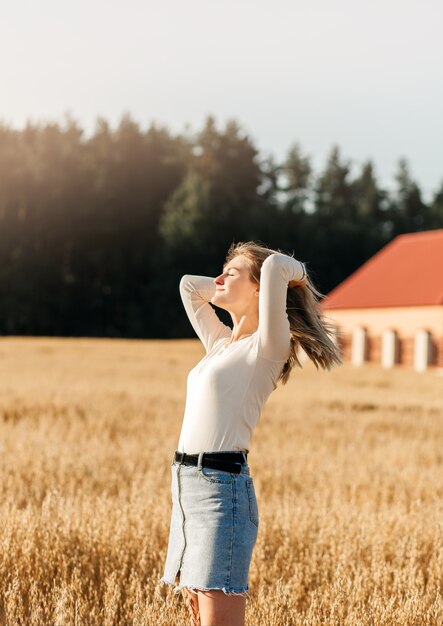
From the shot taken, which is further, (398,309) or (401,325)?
(398,309)

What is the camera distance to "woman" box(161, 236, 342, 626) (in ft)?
11.3

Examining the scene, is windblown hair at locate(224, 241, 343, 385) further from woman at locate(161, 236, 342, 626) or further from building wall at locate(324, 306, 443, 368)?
building wall at locate(324, 306, 443, 368)

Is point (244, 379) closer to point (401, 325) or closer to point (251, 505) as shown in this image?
point (251, 505)

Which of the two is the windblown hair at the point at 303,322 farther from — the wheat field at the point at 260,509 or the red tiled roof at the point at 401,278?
the red tiled roof at the point at 401,278

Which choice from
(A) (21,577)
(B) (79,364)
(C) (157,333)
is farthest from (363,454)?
(C) (157,333)

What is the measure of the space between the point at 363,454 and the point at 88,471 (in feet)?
14.4

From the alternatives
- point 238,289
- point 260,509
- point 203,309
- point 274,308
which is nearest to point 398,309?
point 260,509

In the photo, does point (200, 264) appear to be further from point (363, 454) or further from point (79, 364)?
point (363, 454)

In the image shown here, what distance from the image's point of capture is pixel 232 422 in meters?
3.62

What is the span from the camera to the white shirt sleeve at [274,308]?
3.64 meters

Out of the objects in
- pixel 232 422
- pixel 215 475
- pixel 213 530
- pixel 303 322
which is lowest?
pixel 213 530

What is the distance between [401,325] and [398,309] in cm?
80

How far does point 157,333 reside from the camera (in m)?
62.2

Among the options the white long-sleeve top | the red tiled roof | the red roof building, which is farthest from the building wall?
the white long-sleeve top
